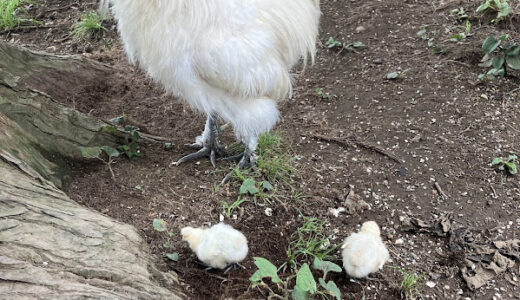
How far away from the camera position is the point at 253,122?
2.82 meters

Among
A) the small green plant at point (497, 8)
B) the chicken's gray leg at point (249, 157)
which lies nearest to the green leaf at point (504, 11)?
the small green plant at point (497, 8)

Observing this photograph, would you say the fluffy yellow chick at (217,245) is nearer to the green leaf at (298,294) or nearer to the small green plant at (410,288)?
the green leaf at (298,294)

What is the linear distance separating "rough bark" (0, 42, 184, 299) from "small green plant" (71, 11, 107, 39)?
1723 millimetres

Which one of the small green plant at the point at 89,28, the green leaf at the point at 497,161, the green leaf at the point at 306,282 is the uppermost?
the small green plant at the point at 89,28

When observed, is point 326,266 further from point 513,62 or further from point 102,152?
point 513,62

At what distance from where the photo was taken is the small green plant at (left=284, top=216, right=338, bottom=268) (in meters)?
2.46

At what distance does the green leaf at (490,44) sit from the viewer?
361 cm

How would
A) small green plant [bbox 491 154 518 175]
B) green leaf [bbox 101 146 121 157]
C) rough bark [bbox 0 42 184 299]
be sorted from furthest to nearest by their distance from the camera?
small green plant [bbox 491 154 518 175], green leaf [bbox 101 146 121 157], rough bark [bbox 0 42 184 299]

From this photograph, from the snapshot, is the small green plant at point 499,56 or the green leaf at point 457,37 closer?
the small green plant at point 499,56

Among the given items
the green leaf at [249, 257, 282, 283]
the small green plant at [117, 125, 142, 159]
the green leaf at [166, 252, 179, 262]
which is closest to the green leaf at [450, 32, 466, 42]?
the small green plant at [117, 125, 142, 159]

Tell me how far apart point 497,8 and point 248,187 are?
3274 millimetres

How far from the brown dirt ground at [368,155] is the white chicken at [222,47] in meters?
0.65

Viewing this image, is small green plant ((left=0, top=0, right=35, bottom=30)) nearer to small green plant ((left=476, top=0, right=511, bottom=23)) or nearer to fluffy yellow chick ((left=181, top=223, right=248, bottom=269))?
fluffy yellow chick ((left=181, top=223, right=248, bottom=269))

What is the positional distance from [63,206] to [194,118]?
72.9 inches
